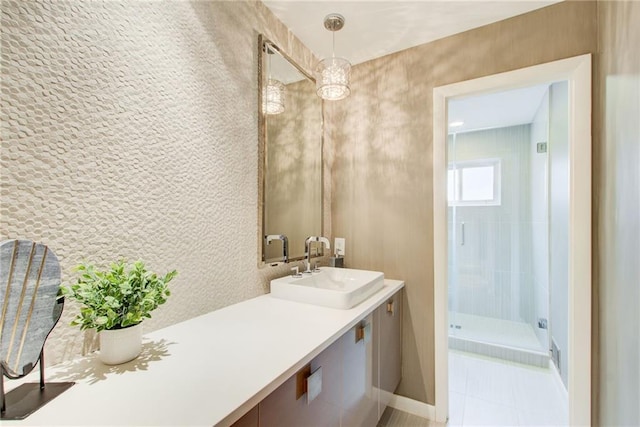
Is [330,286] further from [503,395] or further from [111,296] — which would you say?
[503,395]

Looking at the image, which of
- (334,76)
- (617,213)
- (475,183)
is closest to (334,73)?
(334,76)

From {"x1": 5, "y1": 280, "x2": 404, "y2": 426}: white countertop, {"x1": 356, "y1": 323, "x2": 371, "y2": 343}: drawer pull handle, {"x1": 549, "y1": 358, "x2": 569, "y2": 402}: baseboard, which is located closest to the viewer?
{"x1": 5, "y1": 280, "x2": 404, "y2": 426}: white countertop

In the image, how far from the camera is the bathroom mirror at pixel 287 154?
1585 mm

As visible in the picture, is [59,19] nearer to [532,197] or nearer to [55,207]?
[55,207]

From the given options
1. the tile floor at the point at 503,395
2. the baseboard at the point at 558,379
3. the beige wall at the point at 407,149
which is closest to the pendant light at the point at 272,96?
the beige wall at the point at 407,149

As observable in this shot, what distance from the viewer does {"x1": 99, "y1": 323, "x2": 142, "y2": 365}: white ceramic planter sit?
0.78m

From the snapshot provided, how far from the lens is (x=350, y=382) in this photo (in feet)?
3.91

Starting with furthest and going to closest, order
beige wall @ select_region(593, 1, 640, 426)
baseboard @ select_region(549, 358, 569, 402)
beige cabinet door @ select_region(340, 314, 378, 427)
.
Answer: baseboard @ select_region(549, 358, 569, 402)
beige cabinet door @ select_region(340, 314, 378, 427)
beige wall @ select_region(593, 1, 640, 426)

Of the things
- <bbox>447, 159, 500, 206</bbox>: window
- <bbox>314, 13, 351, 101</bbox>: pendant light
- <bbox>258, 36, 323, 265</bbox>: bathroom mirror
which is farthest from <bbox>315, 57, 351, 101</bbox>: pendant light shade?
<bbox>447, 159, 500, 206</bbox>: window

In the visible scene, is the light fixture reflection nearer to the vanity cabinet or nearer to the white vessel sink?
the white vessel sink

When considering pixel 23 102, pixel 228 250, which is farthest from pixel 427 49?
pixel 23 102

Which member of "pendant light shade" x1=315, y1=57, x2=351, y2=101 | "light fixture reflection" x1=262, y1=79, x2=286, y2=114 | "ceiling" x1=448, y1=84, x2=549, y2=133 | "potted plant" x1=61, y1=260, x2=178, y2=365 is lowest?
"potted plant" x1=61, y1=260, x2=178, y2=365

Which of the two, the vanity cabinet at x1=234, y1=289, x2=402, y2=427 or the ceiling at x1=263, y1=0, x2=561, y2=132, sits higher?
the ceiling at x1=263, y1=0, x2=561, y2=132

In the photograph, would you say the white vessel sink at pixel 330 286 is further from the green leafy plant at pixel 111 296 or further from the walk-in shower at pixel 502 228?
the walk-in shower at pixel 502 228
